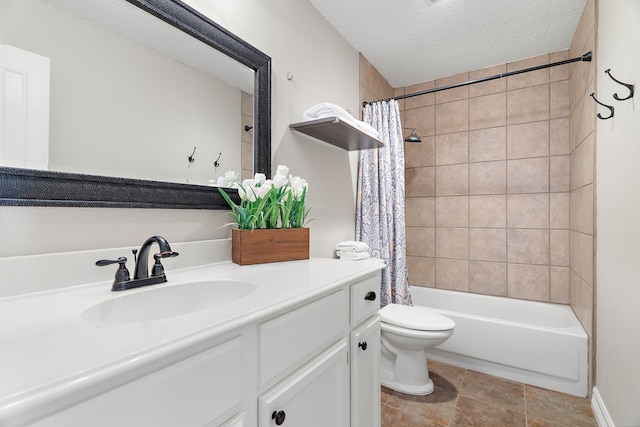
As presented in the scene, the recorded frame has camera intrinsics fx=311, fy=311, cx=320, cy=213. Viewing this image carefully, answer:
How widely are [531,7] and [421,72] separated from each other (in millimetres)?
977

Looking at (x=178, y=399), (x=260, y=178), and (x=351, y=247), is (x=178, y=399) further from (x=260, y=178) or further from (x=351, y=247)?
(x=351, y=247)

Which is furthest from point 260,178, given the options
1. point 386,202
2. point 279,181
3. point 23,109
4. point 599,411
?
point 599,411

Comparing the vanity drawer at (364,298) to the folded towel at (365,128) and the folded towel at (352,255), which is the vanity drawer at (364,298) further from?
the folded towel at (365,128)

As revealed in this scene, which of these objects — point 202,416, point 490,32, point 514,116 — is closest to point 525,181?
point 514,116

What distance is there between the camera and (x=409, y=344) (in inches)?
74.7

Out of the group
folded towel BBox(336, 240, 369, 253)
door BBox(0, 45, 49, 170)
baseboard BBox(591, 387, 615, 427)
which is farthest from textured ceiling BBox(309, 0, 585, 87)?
baseboard BBox(591, 387, 615, 427)

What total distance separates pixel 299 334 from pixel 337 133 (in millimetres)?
1312

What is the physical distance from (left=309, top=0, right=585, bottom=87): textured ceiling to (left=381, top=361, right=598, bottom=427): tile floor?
95.2 inches

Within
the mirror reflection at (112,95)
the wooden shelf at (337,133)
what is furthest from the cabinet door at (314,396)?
the wooden shelf at (337,133)

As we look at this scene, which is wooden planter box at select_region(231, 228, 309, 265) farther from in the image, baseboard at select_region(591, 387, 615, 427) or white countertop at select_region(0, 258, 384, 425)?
baseboard at select_region(591, 387, 615, 427)

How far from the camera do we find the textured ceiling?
196 centimetres

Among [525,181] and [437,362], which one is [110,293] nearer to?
[437,362]

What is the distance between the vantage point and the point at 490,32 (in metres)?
2.24

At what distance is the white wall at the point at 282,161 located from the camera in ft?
2.90
